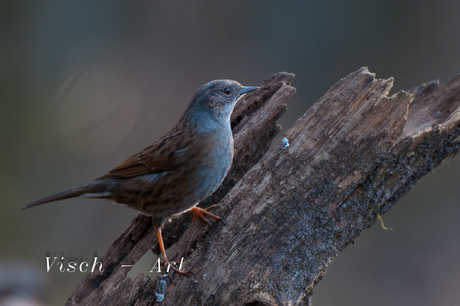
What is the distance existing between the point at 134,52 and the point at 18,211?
3.58 m

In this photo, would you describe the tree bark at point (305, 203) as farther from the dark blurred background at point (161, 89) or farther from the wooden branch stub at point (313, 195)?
the dark blurred background at point (161, 89)

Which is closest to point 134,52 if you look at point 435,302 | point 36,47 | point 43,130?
point 36,47

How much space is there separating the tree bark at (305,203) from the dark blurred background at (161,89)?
11.0 ft

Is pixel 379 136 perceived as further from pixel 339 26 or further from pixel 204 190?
pixel 339 26

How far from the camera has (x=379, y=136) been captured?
299 cm

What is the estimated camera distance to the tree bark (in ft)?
8.82

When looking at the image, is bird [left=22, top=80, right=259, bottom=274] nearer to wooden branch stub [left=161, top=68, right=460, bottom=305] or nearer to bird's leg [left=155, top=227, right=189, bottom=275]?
bird's leg [left=155, top=227, right=189, bottom=275]

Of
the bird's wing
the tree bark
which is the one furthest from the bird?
the tree bark

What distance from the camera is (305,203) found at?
9.60 ft

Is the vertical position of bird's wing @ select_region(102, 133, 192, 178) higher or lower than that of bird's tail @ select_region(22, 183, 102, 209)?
higher

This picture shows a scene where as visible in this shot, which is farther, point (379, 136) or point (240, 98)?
point (240, 98)

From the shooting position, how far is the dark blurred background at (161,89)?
6.09 m

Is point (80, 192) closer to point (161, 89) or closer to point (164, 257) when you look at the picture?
point (164, 257)

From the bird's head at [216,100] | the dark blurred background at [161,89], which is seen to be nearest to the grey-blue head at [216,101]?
the bird's head at [216,100]
